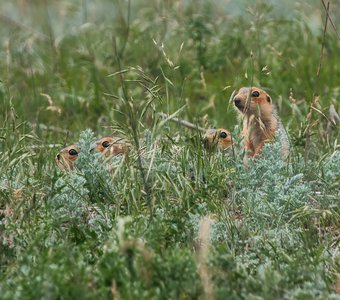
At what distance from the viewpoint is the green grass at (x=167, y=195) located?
476cm

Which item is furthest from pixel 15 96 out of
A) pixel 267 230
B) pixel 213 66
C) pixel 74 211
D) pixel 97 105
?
pixel 267 230

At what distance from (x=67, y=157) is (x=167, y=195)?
4.18 feet

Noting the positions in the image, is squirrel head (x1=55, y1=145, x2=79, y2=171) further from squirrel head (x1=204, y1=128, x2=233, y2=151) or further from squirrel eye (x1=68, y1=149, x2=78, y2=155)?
squirrel head (x1=204, y1=128, x2=233, y2=151)

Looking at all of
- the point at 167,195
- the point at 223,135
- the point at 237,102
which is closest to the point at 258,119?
the point at 237,102

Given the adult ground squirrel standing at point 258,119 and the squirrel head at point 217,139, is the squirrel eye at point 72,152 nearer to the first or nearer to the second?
the squirrel head at point 217,139

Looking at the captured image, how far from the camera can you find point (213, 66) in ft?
33.6

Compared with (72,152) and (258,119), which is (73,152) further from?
(258,119)

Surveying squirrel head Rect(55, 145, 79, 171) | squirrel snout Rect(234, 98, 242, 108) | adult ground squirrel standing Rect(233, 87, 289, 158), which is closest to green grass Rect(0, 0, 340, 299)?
squirrel head Rect(55, 145, 79, 171)

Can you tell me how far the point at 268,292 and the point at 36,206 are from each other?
1.59m

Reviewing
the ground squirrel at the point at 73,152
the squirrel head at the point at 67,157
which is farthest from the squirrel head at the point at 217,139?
the squirrel head at the point at 67,157

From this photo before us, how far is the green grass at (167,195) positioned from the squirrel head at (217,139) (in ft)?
0.34

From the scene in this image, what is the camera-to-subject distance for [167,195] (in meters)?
6.12

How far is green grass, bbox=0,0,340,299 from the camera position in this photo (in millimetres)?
4762

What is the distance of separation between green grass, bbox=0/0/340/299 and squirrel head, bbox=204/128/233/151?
0.10 meters
